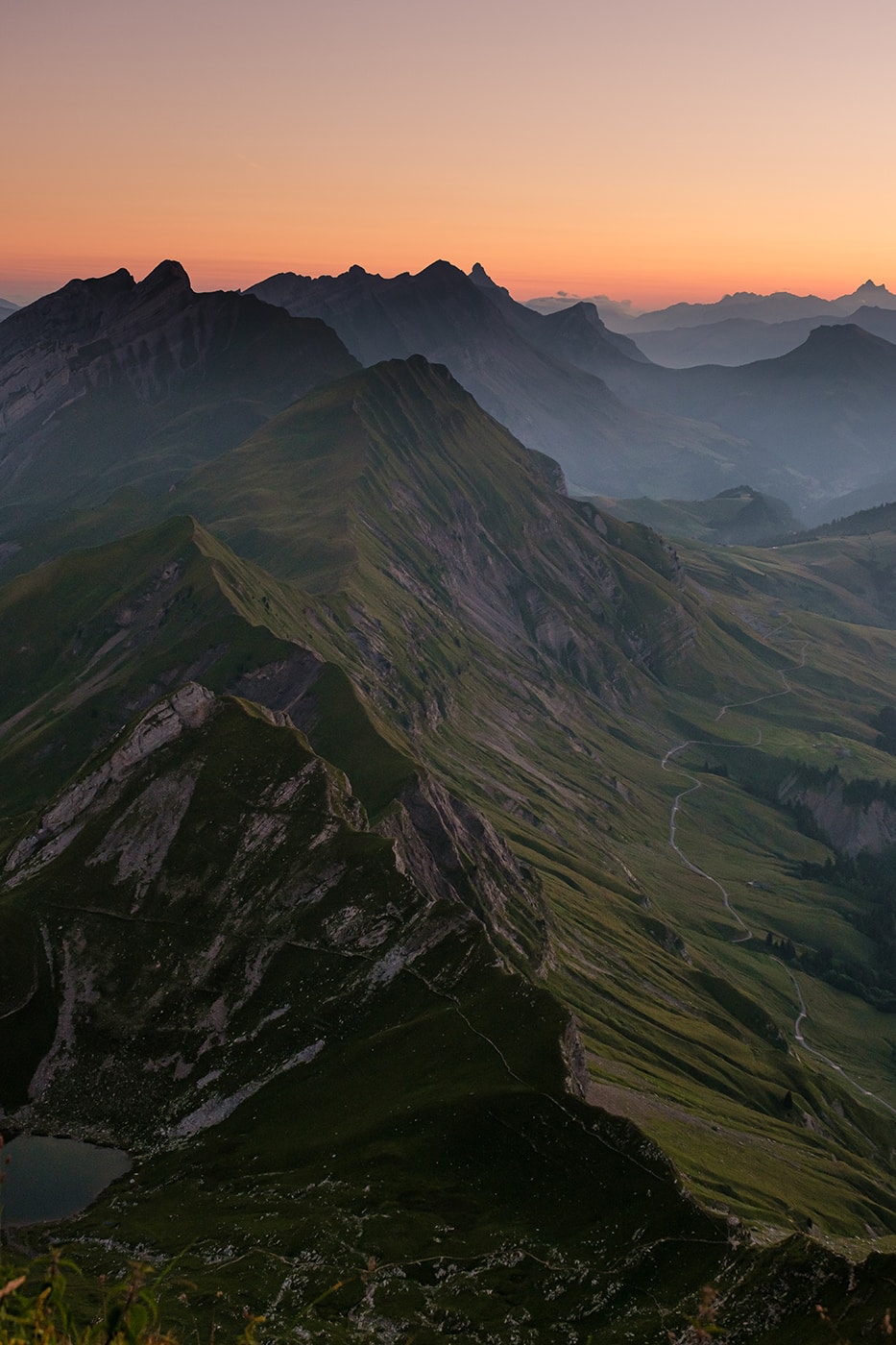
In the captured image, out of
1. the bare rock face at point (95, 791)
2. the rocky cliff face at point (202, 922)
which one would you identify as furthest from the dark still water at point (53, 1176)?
the bare rock face at point (95, 791)

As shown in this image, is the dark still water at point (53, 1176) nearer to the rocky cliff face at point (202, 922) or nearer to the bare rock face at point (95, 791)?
the rocky cliff face at point (202, 922)

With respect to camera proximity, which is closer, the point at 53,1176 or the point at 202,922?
the point at 53,1176

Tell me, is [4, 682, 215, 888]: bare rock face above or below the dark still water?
above

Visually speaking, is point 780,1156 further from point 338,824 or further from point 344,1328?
point 344,1328

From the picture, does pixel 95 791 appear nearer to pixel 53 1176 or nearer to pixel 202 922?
pixel 202 922

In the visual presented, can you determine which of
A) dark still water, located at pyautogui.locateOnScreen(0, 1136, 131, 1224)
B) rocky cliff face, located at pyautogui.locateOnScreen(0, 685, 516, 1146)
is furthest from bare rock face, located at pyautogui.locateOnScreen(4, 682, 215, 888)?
dark still water, located at pyautogui.locateOnScreen(0, 1136, 131, 1224)

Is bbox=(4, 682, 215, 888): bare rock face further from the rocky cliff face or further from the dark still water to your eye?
the dark still water

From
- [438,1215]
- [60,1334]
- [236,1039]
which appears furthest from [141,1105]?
[60,1334]

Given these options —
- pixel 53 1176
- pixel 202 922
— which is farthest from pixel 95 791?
pixel 53 1176

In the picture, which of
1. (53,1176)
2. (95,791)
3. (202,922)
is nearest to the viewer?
(53,1176)

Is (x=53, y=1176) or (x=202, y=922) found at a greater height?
(x=202, y=922)
